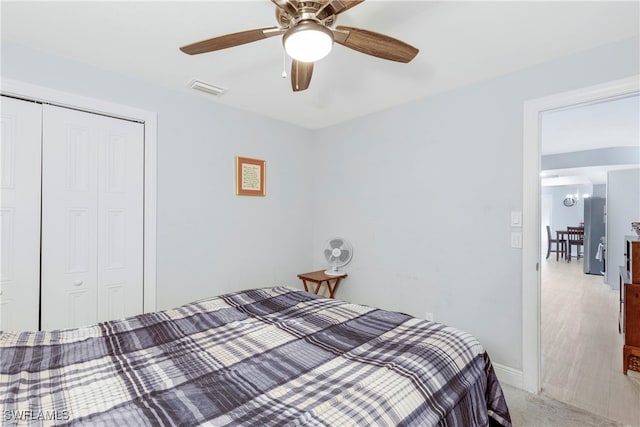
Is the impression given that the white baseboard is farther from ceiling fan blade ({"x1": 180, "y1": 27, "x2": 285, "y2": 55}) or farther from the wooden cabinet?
ceiling fan blade ({"x1": 180, "y1": 27, "x2": 285, "y2": 55})

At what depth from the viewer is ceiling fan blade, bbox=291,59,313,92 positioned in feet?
5.22

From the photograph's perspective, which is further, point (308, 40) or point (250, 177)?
point (250, 177)

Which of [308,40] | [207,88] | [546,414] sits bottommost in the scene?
[546,414]

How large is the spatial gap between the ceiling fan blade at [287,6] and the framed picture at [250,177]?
1.87 meters

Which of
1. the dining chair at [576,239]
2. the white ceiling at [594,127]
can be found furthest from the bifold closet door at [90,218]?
the dining chair at [576,239]

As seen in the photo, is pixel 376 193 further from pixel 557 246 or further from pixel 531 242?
pixel 557 246

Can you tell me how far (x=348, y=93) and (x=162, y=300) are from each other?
2319 millimetres

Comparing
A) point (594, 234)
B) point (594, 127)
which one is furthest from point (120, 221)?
point (594, 234)

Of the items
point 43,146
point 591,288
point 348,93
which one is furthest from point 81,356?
point 591,288

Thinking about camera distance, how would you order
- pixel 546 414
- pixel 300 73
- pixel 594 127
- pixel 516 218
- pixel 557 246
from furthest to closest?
1. pixel 557 246
2. pixel 594 127
3. pixel 516 218
4. pixel 546 414
5. pixel 300 73

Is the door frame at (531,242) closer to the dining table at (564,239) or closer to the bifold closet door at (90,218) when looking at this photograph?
the bifold closet door at (90,218)

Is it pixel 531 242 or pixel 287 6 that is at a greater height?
pixel 287 6

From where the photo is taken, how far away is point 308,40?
1226mm

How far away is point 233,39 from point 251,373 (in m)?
1.40
